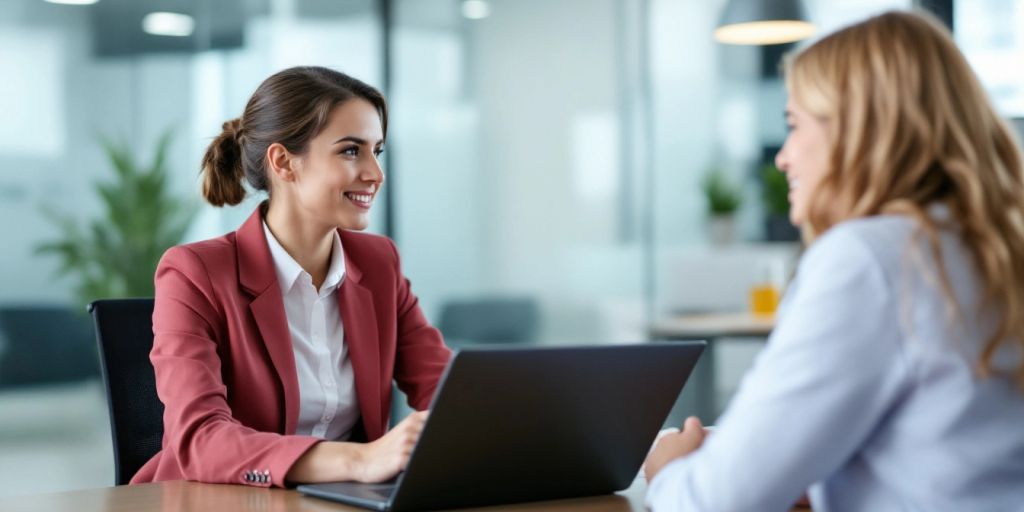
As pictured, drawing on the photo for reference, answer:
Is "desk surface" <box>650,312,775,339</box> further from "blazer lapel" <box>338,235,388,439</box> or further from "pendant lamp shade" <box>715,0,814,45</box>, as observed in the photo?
"blazer lapel" <box>338,235,388,439</box>

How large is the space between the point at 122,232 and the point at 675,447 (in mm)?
3392

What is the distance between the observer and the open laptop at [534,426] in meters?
1.21

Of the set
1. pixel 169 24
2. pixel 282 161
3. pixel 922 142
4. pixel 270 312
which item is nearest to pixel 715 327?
pixel 169 24

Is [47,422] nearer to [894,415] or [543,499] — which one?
[543,499]

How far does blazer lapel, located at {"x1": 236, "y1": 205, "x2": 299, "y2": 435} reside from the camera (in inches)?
73.2

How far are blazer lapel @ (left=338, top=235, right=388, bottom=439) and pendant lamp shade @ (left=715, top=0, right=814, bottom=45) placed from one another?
117 inches

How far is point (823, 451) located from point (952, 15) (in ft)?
15.3

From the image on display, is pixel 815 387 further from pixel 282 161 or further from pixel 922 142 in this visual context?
pixel 282 161

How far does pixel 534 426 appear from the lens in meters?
1.29

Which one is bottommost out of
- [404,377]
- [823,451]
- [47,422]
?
[47,422]

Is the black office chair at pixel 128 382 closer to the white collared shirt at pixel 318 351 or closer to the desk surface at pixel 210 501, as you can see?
the white collared shirt at pixel 318 351

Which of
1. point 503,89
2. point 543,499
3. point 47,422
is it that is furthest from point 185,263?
point 503,89

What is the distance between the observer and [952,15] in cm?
513

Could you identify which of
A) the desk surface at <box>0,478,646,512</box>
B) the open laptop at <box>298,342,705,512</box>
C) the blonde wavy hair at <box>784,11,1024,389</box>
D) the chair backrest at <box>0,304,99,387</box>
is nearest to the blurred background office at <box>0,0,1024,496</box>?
the chair backrest at <box>0,304,99,387</box>
